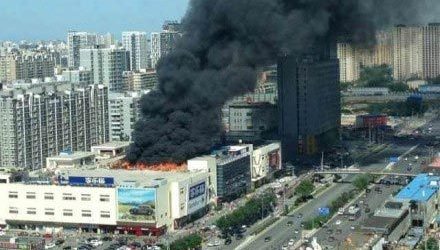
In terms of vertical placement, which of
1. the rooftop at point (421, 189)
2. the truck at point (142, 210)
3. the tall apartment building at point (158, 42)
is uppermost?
the tall apartment building at point (158, 42)

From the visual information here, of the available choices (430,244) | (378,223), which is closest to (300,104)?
(378,223)

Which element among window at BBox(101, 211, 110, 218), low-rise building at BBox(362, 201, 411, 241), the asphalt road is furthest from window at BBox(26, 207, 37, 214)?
low-rise building at BBox(362, 201, 411, 241)

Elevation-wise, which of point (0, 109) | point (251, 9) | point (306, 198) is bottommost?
point (306, 198)

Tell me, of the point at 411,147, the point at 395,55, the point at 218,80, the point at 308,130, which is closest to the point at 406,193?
the point at 218,80

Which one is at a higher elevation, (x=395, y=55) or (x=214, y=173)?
(x=395, y=55)

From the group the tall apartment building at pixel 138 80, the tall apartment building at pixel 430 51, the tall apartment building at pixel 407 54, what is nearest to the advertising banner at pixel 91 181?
the tall apartment building at pixel 138 80

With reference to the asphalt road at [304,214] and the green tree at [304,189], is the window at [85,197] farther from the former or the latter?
the green tree at [304,189]

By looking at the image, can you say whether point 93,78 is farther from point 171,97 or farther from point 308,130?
point 171,97
